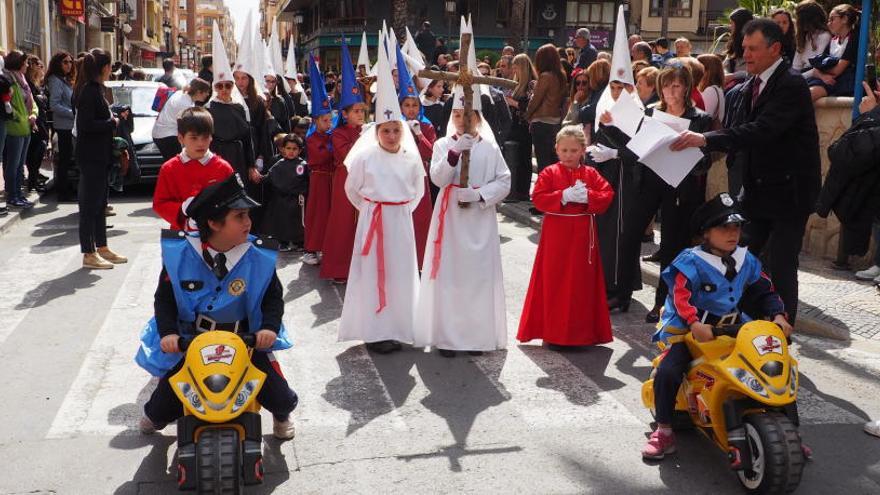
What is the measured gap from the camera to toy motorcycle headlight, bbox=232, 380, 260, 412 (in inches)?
157

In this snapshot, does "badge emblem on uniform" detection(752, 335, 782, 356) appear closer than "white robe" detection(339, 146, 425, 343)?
Yes

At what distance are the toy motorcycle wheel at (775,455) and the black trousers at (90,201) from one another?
6.93 m

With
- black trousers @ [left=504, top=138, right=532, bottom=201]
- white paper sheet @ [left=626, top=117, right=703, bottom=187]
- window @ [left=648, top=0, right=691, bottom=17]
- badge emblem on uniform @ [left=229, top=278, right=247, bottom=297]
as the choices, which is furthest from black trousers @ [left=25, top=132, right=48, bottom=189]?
window @ [left=648, top=0, right=691, bottom=17]

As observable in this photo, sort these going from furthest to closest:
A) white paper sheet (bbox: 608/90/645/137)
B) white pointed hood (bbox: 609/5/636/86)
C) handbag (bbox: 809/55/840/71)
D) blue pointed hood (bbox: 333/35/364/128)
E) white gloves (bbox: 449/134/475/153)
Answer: handbag (bbox: 809/55/840/71), blue pointed hood (bbox: 333/35/364/128), white pointed hood (bbox: 609/5/636/86), white paper sheet (bbox: 608/90/645/137), white gloves (bbox: 449/134/475/153)

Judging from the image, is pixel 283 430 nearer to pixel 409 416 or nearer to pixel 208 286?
pixel 409 416

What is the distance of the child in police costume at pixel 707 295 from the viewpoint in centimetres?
456

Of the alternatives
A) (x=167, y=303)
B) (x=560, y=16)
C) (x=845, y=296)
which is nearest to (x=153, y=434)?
(x=167, y=303)

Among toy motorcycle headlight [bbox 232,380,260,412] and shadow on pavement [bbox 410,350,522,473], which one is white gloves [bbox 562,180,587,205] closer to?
shadow on pavement [bbox 410,350,522,473]

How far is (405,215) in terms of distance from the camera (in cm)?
666

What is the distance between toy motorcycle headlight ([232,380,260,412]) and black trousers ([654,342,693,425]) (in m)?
1.90

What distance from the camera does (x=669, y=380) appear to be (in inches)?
179

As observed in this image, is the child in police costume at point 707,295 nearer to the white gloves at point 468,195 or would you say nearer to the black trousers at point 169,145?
the white gloves at point 468,195

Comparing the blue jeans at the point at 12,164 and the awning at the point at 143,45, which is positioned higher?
the awning at the point at 143,45

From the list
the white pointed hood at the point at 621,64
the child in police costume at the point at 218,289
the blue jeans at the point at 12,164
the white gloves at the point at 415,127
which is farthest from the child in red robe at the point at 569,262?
the blue jeans at the point at 12,164
